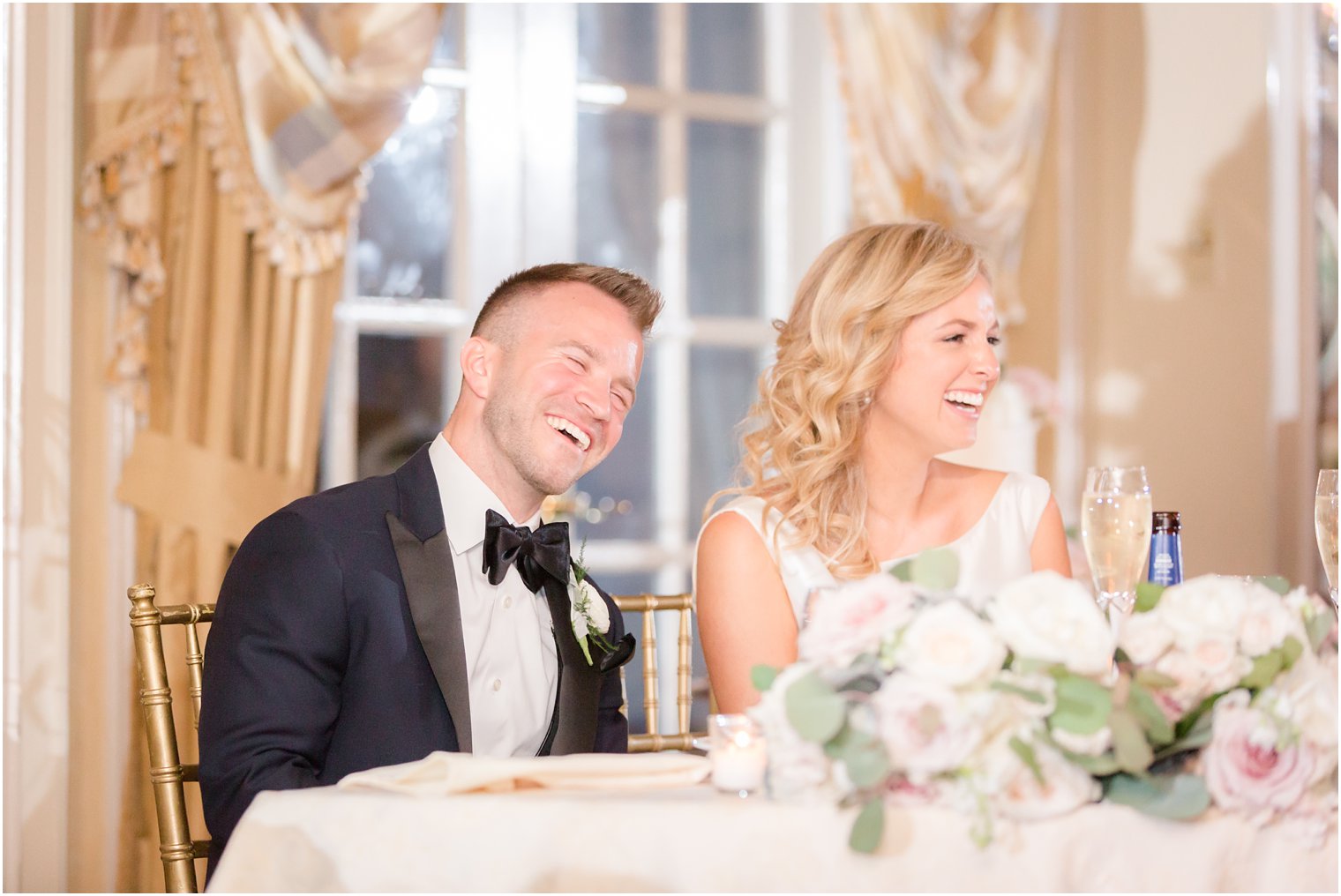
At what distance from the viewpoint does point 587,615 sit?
1.98 m

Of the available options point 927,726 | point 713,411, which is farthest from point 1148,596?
point 713,411

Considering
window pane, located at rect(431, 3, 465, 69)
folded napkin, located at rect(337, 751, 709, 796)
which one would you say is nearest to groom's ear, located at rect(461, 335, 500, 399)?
folded napkin, located at rect(337, 751, 709, 796)

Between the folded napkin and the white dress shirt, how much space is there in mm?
583

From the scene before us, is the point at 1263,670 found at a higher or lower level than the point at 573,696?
higher

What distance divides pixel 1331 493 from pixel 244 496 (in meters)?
2.76

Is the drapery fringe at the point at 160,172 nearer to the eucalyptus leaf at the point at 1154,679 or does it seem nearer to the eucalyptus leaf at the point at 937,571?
the eucalyptus leaf at the point at 937,571

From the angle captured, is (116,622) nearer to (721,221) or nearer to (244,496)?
(244,496)

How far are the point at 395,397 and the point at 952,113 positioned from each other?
7.07ft

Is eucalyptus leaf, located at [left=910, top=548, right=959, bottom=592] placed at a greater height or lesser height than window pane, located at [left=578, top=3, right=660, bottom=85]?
lesser

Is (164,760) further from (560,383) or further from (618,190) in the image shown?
(618,190)

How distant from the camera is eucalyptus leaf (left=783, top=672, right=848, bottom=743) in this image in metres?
1.13

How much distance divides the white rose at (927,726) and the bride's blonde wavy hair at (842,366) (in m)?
1.13

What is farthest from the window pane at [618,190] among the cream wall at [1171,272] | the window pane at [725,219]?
the cream wall at [1171,272]

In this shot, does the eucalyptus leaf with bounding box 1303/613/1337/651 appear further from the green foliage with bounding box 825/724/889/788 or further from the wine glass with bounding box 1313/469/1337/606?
the wine glass with bounding box 1313/469/1337/606
